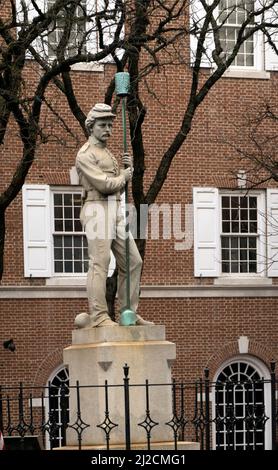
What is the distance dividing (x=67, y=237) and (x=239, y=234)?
150 inches

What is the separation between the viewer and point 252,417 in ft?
Answer: 50.3

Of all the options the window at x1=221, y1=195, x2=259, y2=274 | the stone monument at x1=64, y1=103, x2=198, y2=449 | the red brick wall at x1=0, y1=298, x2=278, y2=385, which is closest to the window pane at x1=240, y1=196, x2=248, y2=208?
the window at x1=221, y1=195, x2=259, y2=274

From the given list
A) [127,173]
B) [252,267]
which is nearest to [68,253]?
[252,267]

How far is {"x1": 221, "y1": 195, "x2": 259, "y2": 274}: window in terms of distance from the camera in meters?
30.2

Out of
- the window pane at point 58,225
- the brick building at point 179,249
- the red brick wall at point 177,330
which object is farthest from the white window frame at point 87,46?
the red brick wall at point 177,330

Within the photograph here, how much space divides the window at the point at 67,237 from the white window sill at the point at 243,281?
9.89 ft

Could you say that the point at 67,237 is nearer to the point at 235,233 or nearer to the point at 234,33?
the point at 235,233

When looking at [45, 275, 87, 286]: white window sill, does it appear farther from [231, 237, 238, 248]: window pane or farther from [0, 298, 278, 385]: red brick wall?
[231, 237, 238, 248]: window pane

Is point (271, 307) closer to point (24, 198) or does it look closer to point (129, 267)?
point (24, 198)

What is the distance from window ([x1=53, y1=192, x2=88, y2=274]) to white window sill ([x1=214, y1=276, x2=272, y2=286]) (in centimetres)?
301

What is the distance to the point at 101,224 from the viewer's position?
15820 millimetres

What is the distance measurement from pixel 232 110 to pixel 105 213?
48.9ft
